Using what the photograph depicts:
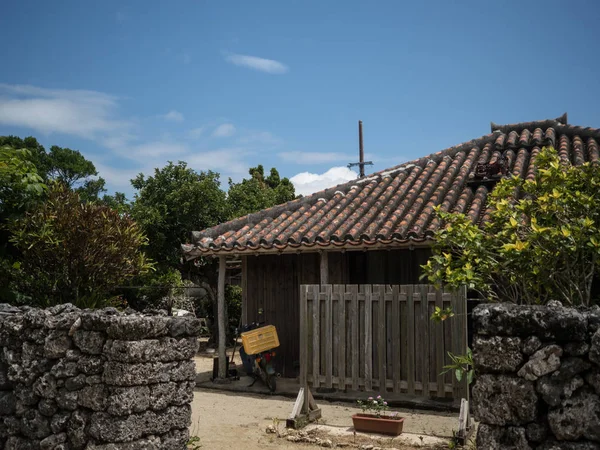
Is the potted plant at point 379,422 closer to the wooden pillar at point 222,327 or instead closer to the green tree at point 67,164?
the wooden pillar at point 222,327

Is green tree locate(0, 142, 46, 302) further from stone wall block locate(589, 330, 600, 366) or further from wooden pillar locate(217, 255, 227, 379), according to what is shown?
stone wall block locate(589, 330, 600, 366)

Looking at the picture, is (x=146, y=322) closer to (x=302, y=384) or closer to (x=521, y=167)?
(x=302, y=384)

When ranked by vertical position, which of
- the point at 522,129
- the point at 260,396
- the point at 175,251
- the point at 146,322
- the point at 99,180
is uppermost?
the point at 99,180

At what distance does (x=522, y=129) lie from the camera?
1502 cm

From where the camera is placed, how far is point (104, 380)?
17.6 ft

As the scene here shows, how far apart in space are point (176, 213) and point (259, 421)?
37.2 feet

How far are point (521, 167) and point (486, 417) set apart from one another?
956 cm

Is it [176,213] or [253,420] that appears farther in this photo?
[176,213]

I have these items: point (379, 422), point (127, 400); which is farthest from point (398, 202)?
point (127, 400)

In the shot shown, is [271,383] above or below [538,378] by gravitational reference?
below

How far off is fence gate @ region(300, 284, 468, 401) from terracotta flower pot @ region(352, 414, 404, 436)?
449mm

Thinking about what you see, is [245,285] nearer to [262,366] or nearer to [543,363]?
[262,366]

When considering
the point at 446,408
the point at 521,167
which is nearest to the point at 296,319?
the point at 446,408

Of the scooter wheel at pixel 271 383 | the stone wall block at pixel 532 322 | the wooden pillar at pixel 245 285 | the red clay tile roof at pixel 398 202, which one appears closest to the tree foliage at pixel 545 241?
the stone wall block at pixel 532 322
